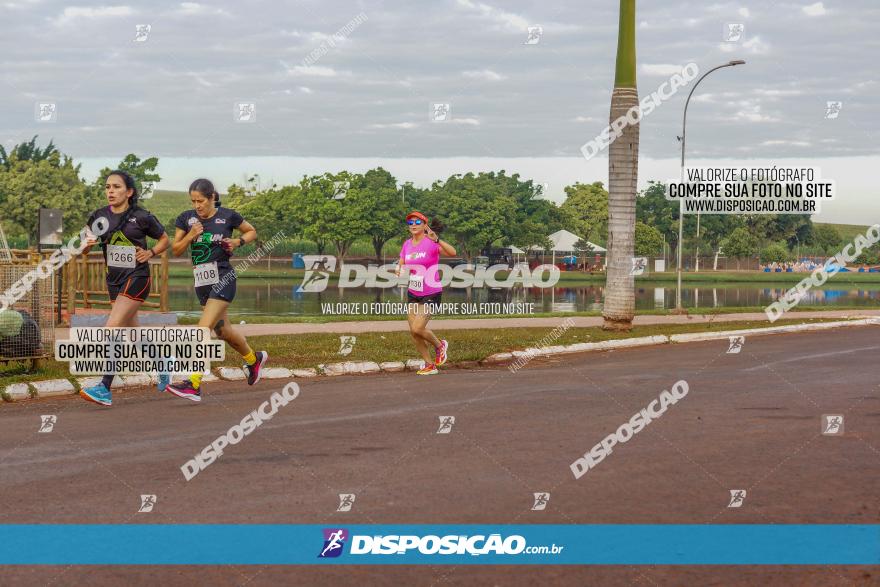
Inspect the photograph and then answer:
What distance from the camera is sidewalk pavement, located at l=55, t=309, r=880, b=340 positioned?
18.5 metres

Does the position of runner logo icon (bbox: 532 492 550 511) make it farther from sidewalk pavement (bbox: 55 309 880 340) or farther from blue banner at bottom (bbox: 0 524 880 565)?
sidewalk pavement (bbox: 55 309 880 340)

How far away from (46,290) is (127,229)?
8.23ft

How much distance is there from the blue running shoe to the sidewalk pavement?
23.5ft

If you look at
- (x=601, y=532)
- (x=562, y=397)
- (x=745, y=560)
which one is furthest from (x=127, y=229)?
(x=745, y=560)

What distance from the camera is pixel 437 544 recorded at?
5172 millimetres

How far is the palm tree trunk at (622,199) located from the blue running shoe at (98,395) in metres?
11.8

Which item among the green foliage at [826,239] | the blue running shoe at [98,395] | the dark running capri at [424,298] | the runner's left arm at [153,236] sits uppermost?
the green foliage at [826,239]

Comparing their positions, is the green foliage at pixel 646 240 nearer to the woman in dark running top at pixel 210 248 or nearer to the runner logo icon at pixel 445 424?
the woman in dark running top at pixel 210 248

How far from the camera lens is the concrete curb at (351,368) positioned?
1099 centimetres

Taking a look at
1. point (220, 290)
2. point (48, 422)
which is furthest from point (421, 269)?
point (48, 422)

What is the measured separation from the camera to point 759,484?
6.59 m

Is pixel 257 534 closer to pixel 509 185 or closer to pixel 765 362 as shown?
pixel 765 362

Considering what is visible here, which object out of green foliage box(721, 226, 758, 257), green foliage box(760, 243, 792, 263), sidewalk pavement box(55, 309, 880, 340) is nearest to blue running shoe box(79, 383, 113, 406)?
sidewalk pavement box(55, 309, 880, 340)

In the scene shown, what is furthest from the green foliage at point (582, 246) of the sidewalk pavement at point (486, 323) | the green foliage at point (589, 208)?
the sidewalk pavement at point (486, 323)
